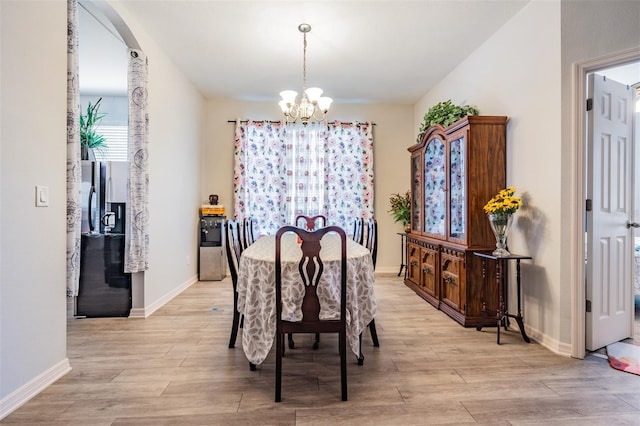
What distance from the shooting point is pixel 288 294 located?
1833mm

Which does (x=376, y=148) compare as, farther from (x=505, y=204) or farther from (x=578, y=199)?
(x=578, y=199)

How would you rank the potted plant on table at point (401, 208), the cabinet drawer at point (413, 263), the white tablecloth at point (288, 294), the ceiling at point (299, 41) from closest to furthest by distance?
1. the white tablecloth at point (288, 294)
2. the ceiling at point (299, 41)
3. the cabinet drawer at point (413, 263)
4. the potted plant on table at point (401, 208)

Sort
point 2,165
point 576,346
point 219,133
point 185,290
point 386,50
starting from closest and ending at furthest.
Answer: point 2,165
point 576,346
point 386,50
point 185,290
point 219,133

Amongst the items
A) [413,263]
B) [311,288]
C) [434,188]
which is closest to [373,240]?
[311,288]

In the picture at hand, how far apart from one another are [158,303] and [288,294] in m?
2.23

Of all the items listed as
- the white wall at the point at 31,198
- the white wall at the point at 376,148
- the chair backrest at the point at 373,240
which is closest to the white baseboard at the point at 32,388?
the white wall at the point at 31,198

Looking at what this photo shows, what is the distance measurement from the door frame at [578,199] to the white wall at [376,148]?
3.12 meters

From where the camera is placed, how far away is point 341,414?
5.41 ft

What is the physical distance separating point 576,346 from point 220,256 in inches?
163

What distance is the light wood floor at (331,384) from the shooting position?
5.37 feet

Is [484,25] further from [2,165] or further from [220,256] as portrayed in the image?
[220,256]

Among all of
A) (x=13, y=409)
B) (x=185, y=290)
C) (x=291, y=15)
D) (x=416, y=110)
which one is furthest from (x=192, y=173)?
(x=416, y=110)

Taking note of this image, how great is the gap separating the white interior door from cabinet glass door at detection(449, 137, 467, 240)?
91cm

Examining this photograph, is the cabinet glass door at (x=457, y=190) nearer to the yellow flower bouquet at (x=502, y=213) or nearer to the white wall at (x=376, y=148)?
the yellow flower bouquet at (x=502, y=213)
